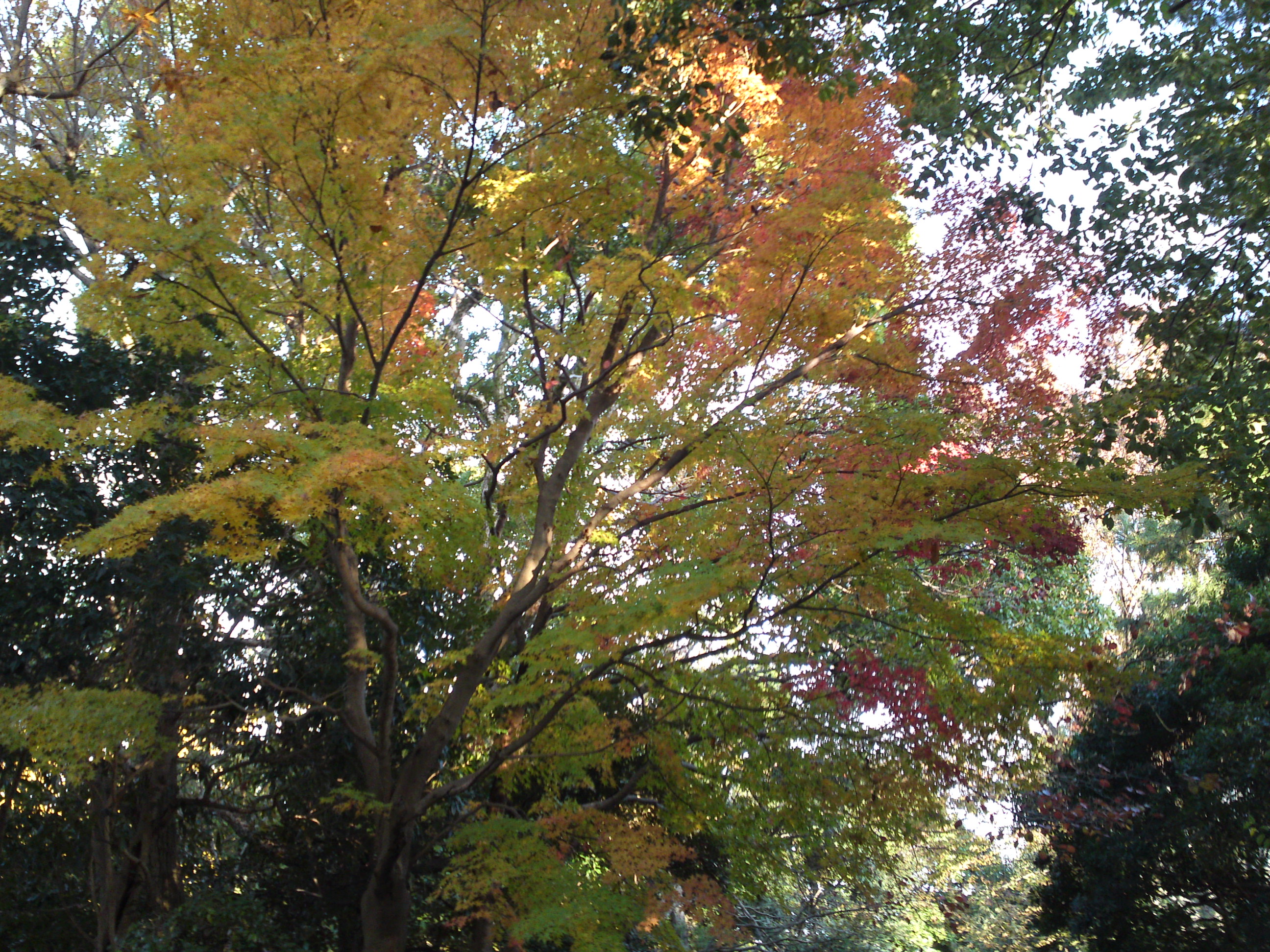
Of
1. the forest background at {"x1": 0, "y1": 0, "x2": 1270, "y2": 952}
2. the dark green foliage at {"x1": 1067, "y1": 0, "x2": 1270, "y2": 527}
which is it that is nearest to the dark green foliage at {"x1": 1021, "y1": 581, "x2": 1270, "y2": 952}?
the forest background at {"x1": 0, "y1": 0, "x2": 1270, "y2": 952}

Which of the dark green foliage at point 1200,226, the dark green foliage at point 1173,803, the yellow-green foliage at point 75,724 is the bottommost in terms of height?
the yellow-green foliage at point 75,724

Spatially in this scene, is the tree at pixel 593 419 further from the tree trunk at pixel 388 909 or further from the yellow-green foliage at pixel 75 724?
the yellow-green foliage at pixel 75 724

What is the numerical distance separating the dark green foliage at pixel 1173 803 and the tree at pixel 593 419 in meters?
3.48

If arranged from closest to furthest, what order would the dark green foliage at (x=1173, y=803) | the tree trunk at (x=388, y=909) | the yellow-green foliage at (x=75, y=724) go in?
the yellow-green foliage at (x=75, y=724) → the tree trunk at (x=388, y=909) → the dark green foliage at (x=1173, y=803)

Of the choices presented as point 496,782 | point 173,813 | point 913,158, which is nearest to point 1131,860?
point 496,782

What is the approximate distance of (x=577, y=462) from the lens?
741cm

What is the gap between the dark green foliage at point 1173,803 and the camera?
8.12 metres

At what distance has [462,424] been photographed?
899 cm

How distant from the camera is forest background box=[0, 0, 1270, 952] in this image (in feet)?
16.4

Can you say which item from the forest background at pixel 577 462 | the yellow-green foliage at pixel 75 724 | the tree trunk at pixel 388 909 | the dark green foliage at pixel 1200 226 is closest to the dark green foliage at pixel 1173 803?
→ the forest background at pixel 577 462

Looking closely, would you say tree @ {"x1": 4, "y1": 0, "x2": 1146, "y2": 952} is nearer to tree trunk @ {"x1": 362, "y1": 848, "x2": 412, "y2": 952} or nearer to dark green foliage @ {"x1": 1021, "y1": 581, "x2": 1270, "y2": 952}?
tree trunk @ {"x1": 362, "y1": 848, "x2": 412, "y2": 952}

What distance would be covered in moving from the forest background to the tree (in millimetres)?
42

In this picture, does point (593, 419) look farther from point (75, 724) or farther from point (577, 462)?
point (75, 724)

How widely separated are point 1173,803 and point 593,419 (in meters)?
7.00
